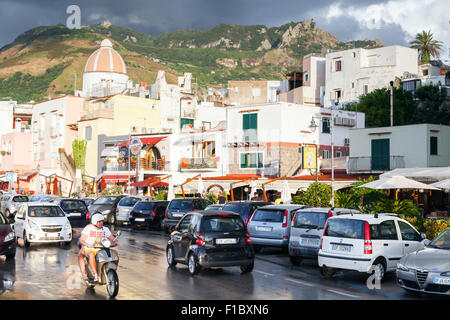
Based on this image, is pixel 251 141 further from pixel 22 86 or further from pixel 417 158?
pixel 22 86

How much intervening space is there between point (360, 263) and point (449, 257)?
248 cm

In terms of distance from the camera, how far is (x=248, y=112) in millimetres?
48969

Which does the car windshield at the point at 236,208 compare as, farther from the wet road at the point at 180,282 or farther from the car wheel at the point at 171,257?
the car wheel at the point at 171,257

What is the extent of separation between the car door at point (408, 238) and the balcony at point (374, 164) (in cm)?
2507

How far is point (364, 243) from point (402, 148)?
27615 millimetres

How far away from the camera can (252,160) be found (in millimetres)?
47844

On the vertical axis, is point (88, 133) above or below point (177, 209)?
above

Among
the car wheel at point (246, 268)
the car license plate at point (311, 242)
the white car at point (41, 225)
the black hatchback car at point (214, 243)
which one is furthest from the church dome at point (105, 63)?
the car wheel at point (246, 268)

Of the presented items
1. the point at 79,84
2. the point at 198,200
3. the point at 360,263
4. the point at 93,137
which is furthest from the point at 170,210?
the point at 79,84

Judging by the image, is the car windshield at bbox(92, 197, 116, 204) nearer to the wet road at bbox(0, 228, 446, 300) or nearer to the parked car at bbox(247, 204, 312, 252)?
the wet road at bbox(0, 228, 446, 300)

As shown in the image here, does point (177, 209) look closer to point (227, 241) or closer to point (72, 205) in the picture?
point (72, 205)

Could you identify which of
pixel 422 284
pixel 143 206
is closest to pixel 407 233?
pixel 422 284

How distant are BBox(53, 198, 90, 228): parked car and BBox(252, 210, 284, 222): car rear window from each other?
1068cm
